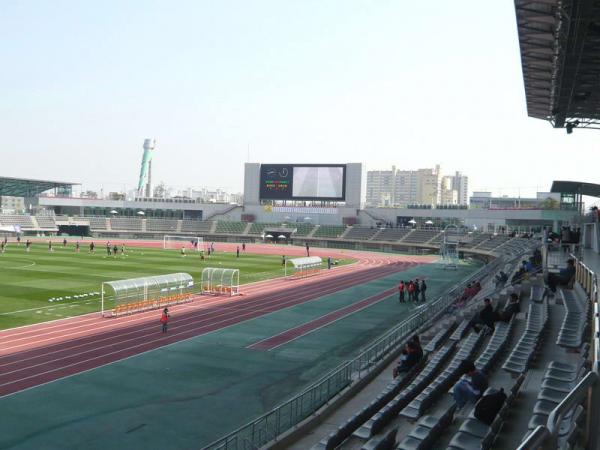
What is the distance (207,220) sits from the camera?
4124 inches

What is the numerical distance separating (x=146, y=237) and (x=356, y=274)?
191ft

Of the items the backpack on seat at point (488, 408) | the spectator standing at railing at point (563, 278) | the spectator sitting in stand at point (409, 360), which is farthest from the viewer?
the spectator standing at railing at point (563, 278)

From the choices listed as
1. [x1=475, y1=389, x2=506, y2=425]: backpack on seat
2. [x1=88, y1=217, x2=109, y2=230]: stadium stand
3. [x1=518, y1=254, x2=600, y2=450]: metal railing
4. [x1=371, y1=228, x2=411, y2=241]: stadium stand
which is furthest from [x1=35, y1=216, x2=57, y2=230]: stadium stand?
[x1=518, y1=254, x2=600, y2=450]: metal railing

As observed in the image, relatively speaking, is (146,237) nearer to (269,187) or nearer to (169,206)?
(169,206)

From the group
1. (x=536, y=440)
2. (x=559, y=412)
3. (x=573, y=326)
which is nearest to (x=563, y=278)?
(x=573, y=326)

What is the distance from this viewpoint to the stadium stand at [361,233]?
295 ft

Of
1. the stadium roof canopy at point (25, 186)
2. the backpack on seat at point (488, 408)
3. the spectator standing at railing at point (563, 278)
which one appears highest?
the stadium roof canopy at point (25, 186)

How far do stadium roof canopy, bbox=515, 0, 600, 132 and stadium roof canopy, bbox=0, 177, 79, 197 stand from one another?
89919mm

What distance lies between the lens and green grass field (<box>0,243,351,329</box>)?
28188 millimetres

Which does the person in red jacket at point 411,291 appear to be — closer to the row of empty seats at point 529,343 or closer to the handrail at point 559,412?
the row of empty seats at point 529,343

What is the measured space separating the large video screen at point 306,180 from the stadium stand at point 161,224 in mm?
20899

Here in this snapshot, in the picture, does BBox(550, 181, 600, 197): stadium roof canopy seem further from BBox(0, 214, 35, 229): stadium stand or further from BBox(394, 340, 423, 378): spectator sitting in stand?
BBox(0, 214, 35, 229): stadium stand

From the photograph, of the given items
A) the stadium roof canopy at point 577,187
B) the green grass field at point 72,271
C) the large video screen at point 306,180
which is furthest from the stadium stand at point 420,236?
the stadium roof canopy at point 577,187

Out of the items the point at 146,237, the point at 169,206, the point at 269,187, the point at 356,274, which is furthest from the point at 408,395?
the point at 169,206
